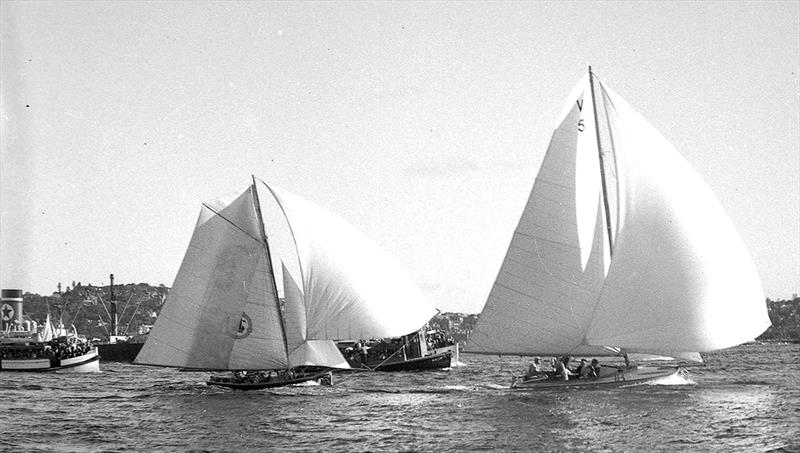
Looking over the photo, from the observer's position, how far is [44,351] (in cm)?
8975

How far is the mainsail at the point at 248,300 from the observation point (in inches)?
1921

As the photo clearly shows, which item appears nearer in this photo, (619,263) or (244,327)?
(619,263)

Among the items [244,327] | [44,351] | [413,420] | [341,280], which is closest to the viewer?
[413,420]

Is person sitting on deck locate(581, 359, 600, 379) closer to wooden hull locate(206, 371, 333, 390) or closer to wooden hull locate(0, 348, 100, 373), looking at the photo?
wooden hull locate(206, 371, 333, 390)

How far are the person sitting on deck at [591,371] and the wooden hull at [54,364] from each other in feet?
200

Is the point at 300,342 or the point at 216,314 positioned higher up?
the point at 216,314

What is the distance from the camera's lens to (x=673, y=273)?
1567 inches

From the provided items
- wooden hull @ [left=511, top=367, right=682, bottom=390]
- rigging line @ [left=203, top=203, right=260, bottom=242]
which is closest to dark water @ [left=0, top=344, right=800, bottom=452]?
wooden hull @ [left=511, top=367, right=682, bottom=390]

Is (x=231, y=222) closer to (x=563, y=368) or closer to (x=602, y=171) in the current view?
(x=563, y=368)

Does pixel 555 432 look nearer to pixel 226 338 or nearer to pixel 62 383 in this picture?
pixel 226 338

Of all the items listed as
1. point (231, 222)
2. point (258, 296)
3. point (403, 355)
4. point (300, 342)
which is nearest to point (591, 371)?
point (300, 342)

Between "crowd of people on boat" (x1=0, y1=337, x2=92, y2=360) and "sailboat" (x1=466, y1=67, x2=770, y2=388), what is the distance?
196 ft

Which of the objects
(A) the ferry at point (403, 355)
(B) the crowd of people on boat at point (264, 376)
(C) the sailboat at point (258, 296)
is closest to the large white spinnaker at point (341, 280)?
(C) the sailboat at point (258, 296)

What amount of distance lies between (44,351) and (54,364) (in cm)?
187
